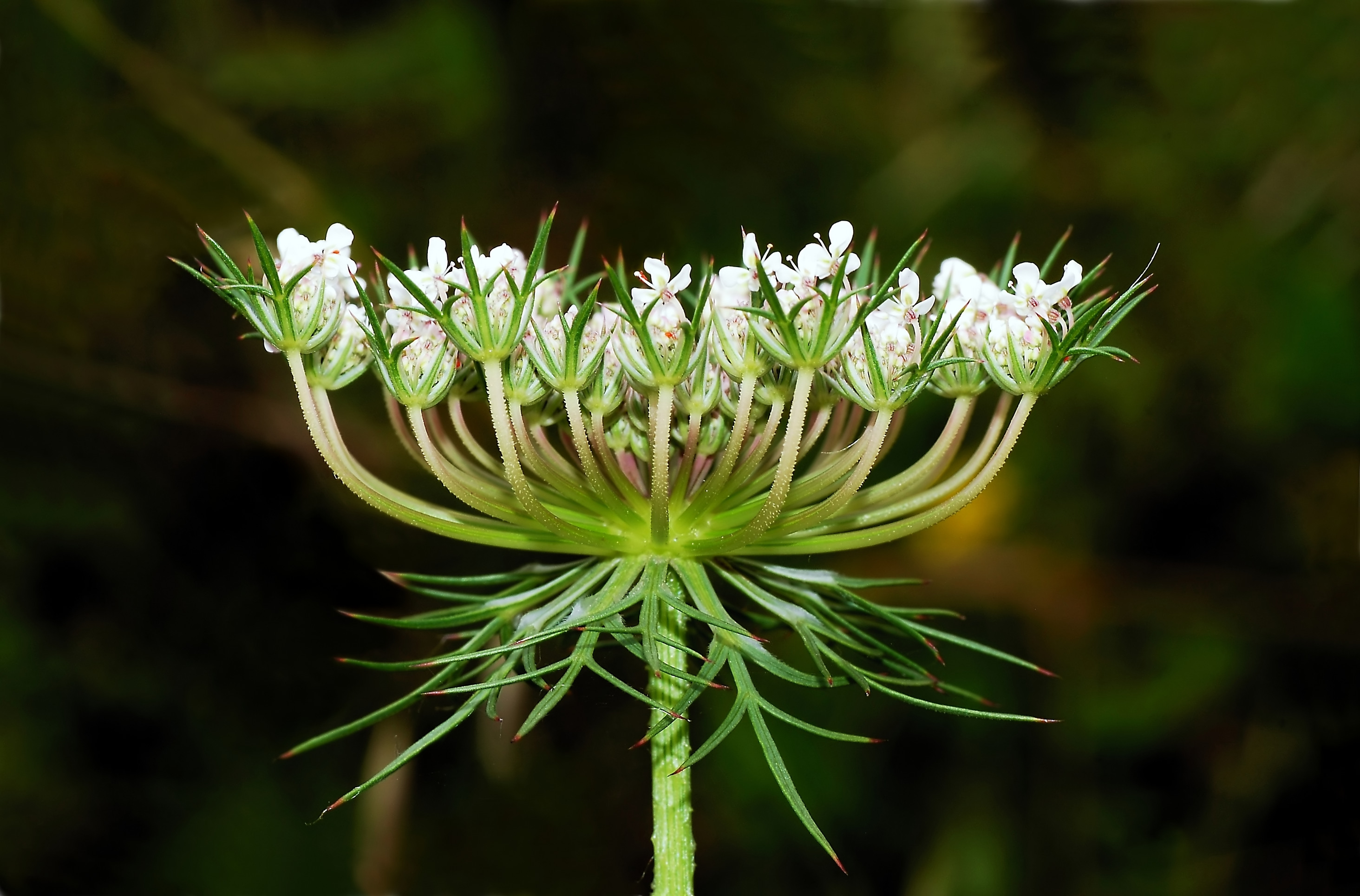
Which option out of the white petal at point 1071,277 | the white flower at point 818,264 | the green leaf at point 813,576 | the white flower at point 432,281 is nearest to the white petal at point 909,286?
the white flower at point 818,264

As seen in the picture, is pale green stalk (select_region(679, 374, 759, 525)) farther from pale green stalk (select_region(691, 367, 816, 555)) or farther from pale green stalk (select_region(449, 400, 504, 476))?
pale green stalk (select_region(449, 400, 504, 476))

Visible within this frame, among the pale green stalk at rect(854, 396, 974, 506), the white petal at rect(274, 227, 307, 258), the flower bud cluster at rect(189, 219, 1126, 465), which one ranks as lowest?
the pale green stalk at rect(854, 396, 974, 506)

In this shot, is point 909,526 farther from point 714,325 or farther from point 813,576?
point 714,325

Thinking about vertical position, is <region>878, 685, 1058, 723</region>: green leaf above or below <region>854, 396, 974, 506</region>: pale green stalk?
below

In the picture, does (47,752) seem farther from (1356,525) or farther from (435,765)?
(1356,525)

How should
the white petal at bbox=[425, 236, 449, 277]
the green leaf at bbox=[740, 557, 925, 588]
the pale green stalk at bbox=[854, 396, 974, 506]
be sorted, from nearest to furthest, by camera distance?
the white petal at bbox=[425, 236, 449, 277], the pale green stalk at bbox=[854, 396, 974, 506], the green leaf at bbox=[740, 557, 925, 588]

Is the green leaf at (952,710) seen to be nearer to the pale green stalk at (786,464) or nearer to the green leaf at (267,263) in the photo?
the pale green stalk at (786,464)

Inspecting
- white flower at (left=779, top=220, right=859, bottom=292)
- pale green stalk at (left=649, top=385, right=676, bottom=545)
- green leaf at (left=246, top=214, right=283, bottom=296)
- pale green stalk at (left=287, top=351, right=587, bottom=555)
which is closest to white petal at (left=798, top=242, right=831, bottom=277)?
white flower at (left=779, top=220, right=859, bottom=292)

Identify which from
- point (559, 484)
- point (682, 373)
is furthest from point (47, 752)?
point (682, 373)

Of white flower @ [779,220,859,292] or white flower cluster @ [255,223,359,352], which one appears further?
white flower cluster @ [255,223,359,352]
